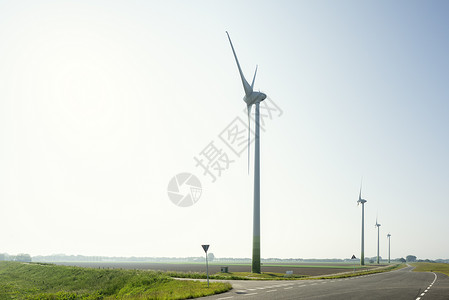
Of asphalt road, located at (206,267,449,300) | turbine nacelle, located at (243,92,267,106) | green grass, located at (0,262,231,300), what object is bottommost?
green grass, located at (0,262,231,300)

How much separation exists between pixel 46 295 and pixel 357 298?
3842cm

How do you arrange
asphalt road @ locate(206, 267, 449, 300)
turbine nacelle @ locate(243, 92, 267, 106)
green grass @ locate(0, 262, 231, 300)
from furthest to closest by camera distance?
turbine nacelle @ locate(243, 92, 267, 106), green grass @ locate(0, 262, 231, 300), asphalt road @ locate(206, 267, 449, 300)

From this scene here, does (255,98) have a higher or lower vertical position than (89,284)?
higher

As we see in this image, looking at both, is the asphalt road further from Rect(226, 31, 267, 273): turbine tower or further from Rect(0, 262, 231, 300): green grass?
Rect(226, 31, 267, 273): turbine tower

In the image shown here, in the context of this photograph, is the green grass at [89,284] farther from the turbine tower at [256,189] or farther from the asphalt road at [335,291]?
the turbine tower at [256,189]

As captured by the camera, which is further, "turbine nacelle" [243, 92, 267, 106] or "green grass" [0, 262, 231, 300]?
"turbine nacelle" [243, 92, 267, 106]

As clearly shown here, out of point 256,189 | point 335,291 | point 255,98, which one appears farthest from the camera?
point 255,98

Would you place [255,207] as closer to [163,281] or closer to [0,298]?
[163,281]

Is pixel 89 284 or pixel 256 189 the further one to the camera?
pixel 89 284

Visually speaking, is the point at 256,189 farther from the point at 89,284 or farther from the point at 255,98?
the point at 89,284

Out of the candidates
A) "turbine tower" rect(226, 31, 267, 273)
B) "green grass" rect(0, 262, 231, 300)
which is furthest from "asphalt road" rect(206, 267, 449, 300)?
"turbine tower" rect(226, 31, 267, 273)

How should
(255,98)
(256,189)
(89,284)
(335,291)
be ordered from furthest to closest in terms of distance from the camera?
(255,98)
(89,284)
(256,189)
(335,291)

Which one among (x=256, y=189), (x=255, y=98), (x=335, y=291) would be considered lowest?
(x=335, y=291)

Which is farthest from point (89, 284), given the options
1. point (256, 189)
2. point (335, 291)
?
point (335, 291)
